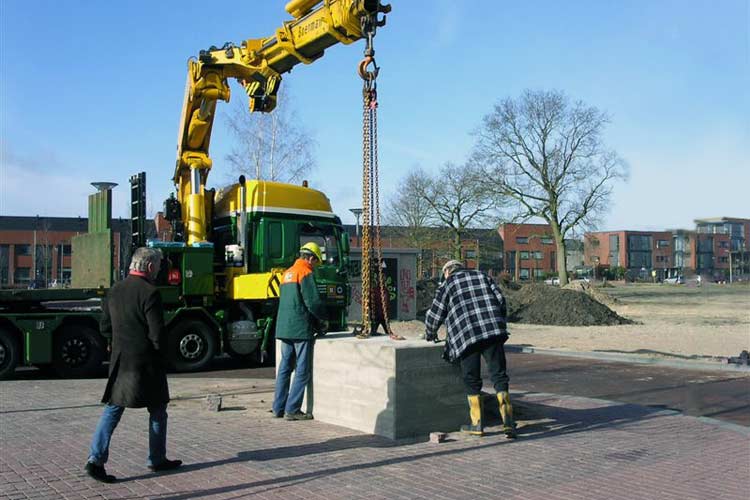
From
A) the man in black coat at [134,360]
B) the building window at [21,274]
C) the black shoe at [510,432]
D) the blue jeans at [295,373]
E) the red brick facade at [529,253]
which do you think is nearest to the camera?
the man in black coat at [134,360]

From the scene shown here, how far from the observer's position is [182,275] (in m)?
13.1

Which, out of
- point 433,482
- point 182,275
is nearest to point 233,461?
point 433,482

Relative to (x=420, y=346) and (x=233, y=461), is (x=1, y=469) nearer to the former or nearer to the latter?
(x=233, y=461)

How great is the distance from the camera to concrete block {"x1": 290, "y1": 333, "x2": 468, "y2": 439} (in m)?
6.86

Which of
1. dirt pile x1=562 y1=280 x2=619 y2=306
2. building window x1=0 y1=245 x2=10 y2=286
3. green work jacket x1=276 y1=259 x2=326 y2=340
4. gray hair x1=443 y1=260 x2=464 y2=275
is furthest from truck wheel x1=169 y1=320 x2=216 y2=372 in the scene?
building window x1=0 y1=245 x2=10 y2=286

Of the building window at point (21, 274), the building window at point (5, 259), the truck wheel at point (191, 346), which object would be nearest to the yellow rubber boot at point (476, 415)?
the truck wheel at point (191, 346)

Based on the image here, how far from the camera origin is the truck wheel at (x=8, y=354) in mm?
11812

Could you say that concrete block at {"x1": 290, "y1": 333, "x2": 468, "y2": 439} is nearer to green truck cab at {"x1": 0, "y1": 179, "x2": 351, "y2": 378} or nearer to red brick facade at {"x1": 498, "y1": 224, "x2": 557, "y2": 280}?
green truck cab at {"x1": 0, "y1": 179, "x2": 351, "y2": 378}

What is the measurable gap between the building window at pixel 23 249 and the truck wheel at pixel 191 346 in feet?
219

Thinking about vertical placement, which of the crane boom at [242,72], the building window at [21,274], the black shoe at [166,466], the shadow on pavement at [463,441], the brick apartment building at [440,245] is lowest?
the shadow on pavement at [463,441]

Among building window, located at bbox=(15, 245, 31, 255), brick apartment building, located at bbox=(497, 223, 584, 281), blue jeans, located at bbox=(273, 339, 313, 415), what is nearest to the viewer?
blue jeans, located at bbox=(273, 339, 313, 415)

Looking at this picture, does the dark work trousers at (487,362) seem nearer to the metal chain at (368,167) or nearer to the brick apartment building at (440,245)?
the metal chain at (368,167)

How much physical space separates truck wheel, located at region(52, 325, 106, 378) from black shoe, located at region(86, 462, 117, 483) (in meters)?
7.59

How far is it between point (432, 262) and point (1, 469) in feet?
140
